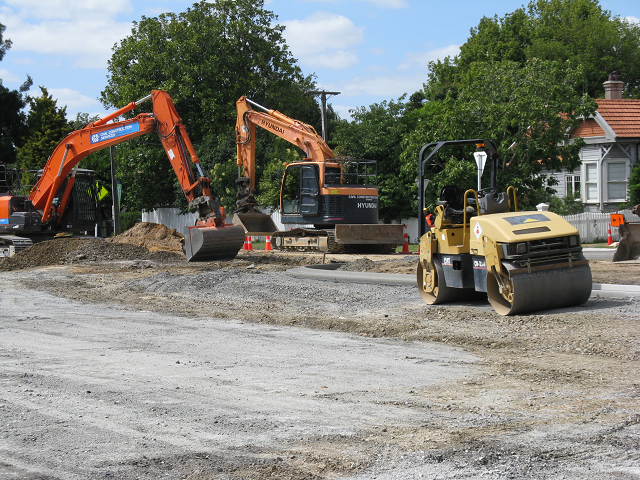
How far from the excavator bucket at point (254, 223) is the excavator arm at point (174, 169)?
5.14 m

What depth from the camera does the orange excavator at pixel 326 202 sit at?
2412 cm

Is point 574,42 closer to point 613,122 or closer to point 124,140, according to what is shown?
point 613,122

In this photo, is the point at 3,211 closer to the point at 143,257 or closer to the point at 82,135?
the point at 82,135

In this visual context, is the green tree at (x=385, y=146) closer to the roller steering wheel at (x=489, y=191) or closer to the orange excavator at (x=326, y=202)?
the orange excavator at (x=326, y=202)

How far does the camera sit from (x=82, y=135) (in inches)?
914

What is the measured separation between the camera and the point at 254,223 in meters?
26.9

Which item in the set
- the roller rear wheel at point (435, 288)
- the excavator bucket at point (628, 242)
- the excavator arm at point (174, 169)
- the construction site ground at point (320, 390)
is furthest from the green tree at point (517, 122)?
the construction site ground at point (320, 390)

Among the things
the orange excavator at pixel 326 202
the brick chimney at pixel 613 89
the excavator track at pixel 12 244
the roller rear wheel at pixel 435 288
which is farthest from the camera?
the brick chimney at pixel 613 89

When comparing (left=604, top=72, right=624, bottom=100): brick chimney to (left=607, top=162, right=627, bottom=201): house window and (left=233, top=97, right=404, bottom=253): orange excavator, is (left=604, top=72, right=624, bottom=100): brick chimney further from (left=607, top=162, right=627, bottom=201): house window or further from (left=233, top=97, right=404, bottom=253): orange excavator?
(left=233, top=97, right=404, bottom=253): orange excavator

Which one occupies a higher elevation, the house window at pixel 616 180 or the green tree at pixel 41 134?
the green tree at pixel 41 134

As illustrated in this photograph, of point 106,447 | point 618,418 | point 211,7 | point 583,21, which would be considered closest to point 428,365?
point 618,418

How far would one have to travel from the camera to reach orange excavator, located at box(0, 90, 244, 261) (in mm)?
19922

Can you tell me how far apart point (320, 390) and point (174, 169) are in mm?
15780

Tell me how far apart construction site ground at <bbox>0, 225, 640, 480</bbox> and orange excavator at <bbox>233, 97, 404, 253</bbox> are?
36.2 feet
